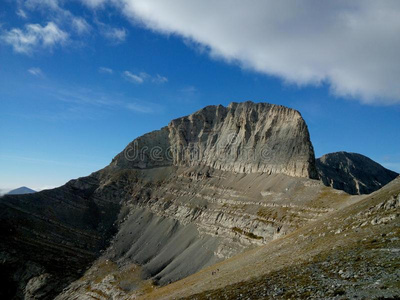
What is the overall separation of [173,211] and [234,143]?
38.2 metres

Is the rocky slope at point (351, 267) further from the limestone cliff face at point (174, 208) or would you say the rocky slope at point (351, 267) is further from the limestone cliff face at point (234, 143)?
the limestone cliff face at point (234, 143)

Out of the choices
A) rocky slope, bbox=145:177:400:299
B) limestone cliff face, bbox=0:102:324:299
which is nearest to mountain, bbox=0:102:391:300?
limestone cliff face, bbox=0:102:324:299

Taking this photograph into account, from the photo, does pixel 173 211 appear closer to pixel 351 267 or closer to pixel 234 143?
pixel 234 143

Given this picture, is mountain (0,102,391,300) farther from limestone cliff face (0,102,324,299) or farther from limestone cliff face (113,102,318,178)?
limestone cliff face (113,102,318,178)

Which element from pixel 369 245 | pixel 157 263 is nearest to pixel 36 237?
pixel 157 263

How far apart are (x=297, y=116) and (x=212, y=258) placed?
192ft

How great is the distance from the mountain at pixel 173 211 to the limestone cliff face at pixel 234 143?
0.51 m

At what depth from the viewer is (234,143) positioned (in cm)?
12588

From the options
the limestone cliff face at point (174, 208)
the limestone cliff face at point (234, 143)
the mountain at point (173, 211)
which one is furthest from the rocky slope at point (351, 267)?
the limestone cliff face at point (234, 143)

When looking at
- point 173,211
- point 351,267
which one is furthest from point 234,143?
point 351,267

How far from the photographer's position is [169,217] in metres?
113

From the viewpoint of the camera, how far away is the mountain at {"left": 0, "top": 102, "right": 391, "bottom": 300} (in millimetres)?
81688

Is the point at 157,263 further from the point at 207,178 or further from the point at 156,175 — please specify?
the point at 156,175

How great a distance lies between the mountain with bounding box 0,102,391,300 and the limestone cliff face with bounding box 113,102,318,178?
1.67 feet
